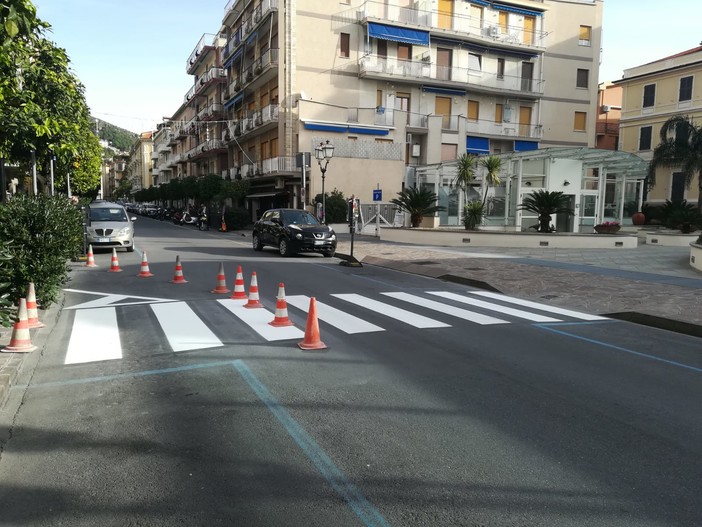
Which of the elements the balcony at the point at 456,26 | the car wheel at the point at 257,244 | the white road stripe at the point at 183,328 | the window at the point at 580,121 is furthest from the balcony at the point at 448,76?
the white road stripe at the point at 183,328

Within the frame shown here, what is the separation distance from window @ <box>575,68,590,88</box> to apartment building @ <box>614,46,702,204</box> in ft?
7.26

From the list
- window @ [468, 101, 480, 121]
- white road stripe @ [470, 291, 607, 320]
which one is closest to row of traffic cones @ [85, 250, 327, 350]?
white road stripe @ [470, 291, 607, 320]

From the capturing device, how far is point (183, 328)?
7.56 metres

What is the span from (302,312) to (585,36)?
43.9 metres

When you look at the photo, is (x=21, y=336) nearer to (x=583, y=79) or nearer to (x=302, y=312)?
(x=302, y=312)

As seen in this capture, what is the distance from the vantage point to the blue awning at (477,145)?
40.5 m

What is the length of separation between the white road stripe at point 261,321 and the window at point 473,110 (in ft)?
114

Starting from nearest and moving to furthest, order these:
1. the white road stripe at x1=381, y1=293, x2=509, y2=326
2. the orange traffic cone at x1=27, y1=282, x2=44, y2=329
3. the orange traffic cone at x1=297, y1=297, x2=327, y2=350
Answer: the orange traffic cone at x1=297, y1=297, x2=327, y2=350
the orange traffic cone at x1=27, y1=282, x2=44, y2=329
the white road stripe at x1=381, y1=293, x2=509, y2=326

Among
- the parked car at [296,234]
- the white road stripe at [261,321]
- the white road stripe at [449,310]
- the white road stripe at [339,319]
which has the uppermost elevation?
A: the parked car at [296,234]

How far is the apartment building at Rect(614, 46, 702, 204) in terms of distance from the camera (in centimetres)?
3747

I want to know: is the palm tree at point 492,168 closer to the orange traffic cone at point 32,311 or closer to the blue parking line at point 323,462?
the orange traffic cone at point 32,311

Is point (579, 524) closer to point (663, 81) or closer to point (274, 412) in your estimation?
point (274, 412)

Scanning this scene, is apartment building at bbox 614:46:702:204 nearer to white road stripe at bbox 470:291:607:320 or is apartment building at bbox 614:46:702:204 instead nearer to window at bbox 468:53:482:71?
window at bbox 468:53:482:71

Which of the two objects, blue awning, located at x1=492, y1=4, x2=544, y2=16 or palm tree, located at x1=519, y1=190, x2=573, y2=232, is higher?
blue awning, located at x1=492, y1=4, x2=544, y2=16
